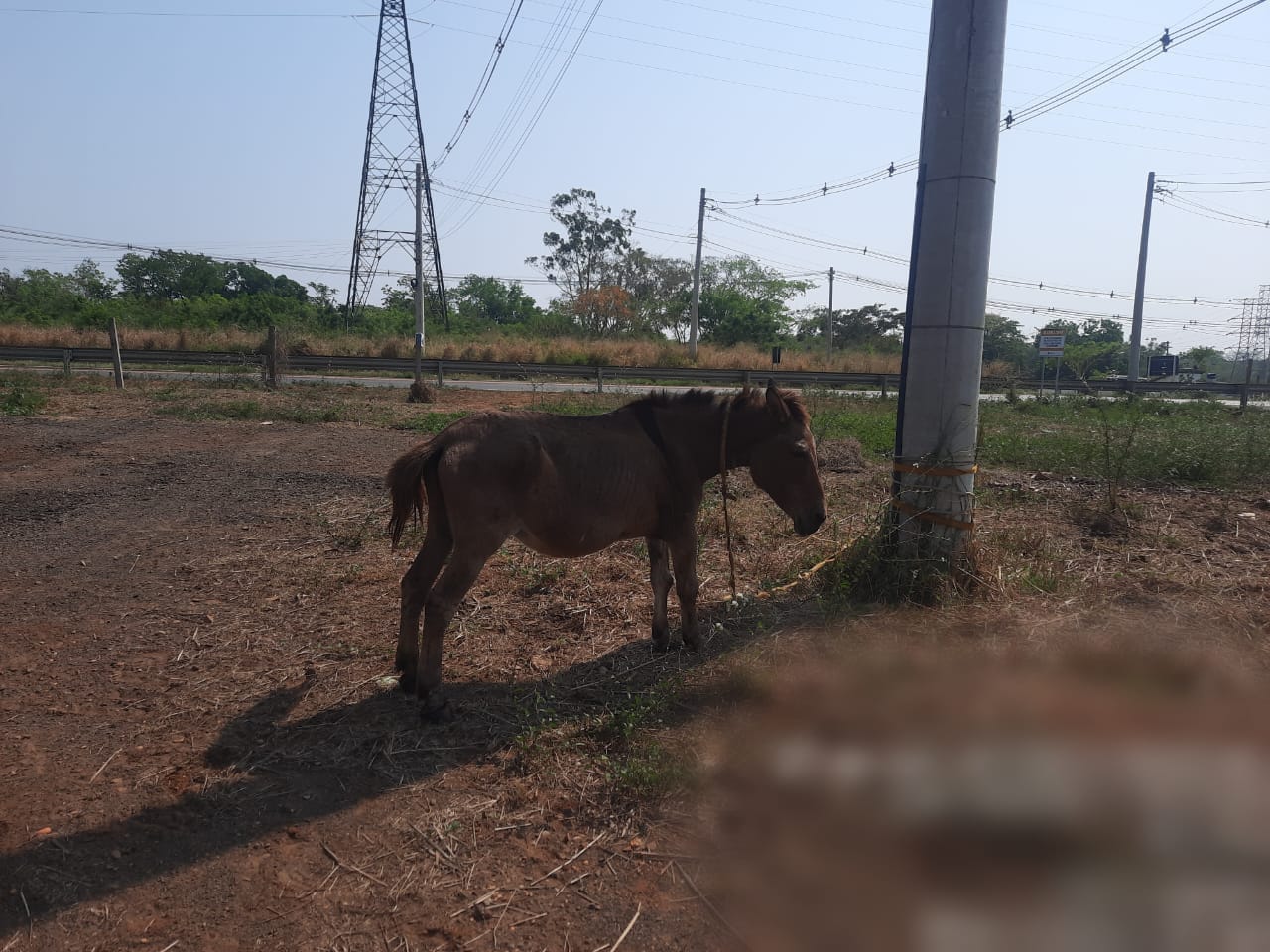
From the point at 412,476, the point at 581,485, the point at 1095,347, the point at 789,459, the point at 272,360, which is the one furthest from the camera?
the point at 1095,347

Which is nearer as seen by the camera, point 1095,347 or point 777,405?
point 777,405

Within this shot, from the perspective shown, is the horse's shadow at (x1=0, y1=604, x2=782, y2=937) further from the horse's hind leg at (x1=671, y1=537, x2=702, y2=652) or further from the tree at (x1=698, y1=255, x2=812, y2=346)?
the tree at (x1=698, y1=255, x2=812, y2=346)

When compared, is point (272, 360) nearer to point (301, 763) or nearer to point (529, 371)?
point (529, 371)

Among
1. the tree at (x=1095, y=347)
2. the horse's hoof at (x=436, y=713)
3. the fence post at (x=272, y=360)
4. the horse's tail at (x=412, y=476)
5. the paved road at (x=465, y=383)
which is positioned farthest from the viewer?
the tree at (x=1095, y=347)

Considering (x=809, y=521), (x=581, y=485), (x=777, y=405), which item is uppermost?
(x=777, y=405)

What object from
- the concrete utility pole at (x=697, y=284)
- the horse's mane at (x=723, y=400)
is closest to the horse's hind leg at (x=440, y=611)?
the horse's mane at (x=723, y=400)

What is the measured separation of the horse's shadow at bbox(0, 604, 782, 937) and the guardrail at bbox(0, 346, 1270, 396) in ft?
59.8

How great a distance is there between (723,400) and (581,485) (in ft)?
3.97

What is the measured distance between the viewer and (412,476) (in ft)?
14.1

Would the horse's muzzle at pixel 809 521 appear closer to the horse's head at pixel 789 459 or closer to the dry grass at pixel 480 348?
the horse's head at pixel 789 459

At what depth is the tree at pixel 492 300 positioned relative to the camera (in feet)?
200

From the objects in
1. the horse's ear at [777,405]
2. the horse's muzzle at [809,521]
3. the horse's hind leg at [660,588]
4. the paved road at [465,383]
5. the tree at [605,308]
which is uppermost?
the tree at [605,308]

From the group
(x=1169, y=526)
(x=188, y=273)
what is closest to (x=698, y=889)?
(x=1169, y=526)

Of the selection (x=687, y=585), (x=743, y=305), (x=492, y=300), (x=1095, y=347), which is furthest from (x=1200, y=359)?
(x=687, y=585)
